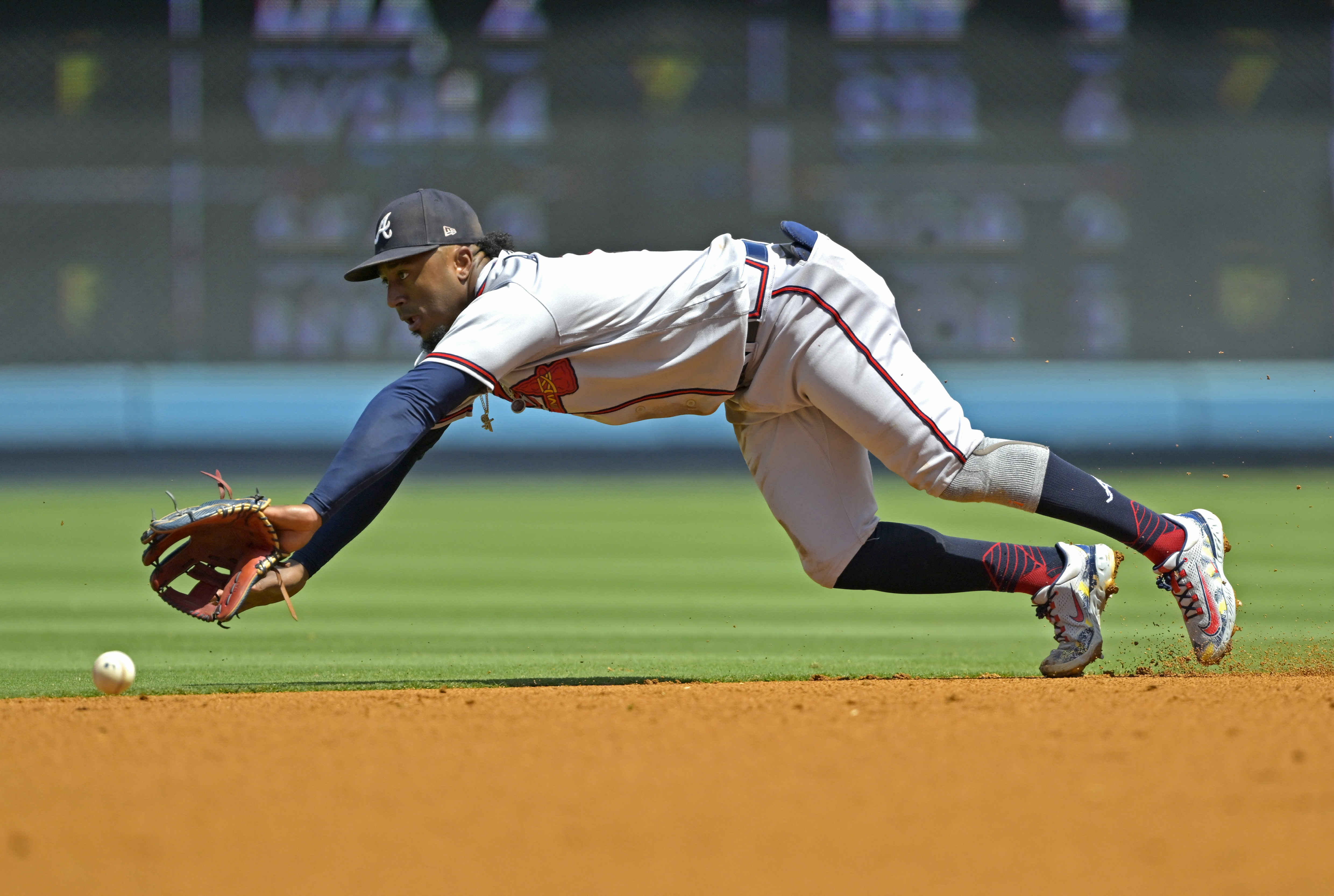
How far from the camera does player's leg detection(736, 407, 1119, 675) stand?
3471 millimetres

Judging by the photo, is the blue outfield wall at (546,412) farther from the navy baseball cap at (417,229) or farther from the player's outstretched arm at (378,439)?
the player's outstretched arm at (378,439)

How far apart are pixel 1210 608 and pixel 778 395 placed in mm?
1183

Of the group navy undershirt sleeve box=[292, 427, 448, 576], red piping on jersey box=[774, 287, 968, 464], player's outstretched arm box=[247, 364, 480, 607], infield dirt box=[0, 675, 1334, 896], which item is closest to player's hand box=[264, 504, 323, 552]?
player's outstretched arm box=[247, 364, 480, 607]

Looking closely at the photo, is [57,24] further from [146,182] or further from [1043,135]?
[1043,135]

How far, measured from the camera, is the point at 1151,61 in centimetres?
1346

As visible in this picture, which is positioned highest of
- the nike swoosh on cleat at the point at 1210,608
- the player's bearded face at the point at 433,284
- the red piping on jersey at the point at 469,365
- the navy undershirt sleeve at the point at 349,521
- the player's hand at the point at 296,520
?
the player's bearded face at the point at 433,284

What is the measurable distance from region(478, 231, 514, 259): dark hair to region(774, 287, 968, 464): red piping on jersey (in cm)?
69

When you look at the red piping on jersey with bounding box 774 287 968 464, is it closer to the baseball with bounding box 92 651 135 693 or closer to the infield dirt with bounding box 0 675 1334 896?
the infield dirt with bounding box 0 675 1334 896

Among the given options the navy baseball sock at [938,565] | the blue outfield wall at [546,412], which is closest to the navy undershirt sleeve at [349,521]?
the navy baseball sock at [938,565]

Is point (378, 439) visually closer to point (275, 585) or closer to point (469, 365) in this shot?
point (469, 365)

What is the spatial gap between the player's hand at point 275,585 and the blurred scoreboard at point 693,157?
31.0 feet

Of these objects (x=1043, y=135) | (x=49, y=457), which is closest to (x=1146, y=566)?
(x=1043, y=135)

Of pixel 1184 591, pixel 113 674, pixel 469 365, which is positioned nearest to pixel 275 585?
pixel 113 674

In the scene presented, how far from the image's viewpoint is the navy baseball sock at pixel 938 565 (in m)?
3.48
